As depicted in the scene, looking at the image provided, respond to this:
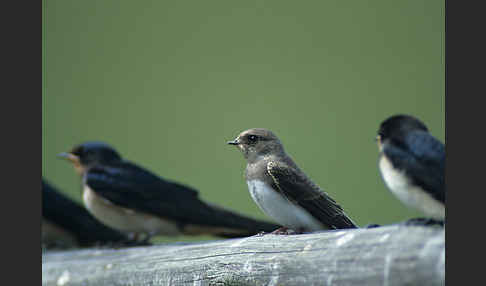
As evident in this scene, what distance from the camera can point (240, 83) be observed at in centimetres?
271

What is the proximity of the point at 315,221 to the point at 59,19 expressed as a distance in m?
2.15

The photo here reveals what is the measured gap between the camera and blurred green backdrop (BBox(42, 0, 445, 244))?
224 cm

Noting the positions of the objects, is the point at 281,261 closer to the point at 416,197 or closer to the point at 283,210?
the point at 283,210

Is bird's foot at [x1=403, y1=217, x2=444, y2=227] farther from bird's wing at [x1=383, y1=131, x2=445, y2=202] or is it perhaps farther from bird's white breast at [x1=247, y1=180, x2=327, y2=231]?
bird's white breast at [x1=247, y1=180, x2=327, y2=231]

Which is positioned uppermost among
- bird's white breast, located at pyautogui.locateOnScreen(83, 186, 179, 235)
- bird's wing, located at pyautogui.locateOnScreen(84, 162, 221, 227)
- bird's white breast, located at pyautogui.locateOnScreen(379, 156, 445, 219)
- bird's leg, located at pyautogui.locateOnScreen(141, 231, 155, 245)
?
bird's white breast, located at pyautogui.locateOnScreen(379, 156, 445, 219)

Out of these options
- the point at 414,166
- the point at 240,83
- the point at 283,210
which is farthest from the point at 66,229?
the point at 414,166

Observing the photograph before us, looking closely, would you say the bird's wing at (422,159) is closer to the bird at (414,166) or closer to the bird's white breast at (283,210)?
the bird at (414,166)

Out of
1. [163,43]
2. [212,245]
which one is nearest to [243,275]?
[212,245]

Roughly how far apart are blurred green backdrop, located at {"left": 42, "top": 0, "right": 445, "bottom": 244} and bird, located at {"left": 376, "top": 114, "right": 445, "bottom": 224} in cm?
18

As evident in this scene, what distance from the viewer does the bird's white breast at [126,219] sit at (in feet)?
10.7

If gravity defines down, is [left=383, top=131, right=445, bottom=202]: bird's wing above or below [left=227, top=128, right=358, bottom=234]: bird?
above

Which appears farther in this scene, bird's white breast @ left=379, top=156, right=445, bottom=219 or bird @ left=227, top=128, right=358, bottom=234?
bird @ left=227, top=128, right=358, bottom=234

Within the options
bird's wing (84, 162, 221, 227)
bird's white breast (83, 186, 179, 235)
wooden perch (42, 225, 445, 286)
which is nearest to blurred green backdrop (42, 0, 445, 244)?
bird's wing (84, 162, 221, 227)

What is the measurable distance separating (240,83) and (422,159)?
1.13 meters
